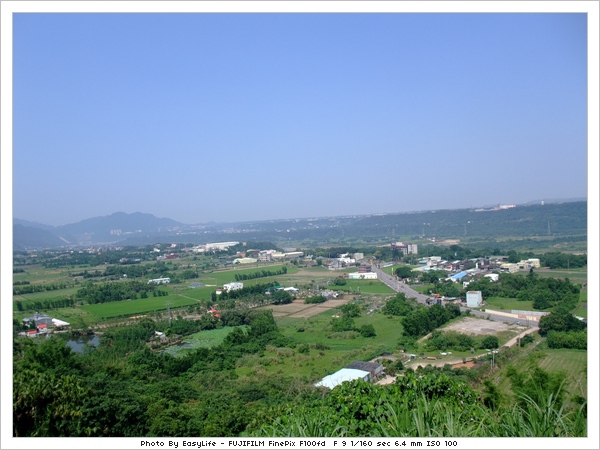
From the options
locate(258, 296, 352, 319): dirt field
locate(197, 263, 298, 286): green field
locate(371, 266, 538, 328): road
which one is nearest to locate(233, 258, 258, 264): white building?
locate(197, 263, 298, 286): green field

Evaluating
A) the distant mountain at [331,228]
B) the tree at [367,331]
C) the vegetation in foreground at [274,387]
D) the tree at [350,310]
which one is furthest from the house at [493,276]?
the tree at [367,331]

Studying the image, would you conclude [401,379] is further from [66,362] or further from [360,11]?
[66,362]

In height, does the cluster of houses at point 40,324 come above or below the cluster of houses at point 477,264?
below

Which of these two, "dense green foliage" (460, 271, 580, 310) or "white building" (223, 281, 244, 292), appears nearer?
"dense green foliage" (460, 271, 580, 310)

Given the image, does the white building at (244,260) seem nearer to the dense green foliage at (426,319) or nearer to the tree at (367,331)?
the dense green foliage at (426,319)

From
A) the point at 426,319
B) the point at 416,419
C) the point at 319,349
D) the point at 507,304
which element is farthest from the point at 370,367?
the point at 507,304

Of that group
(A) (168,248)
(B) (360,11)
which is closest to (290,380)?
(B) (360,11)

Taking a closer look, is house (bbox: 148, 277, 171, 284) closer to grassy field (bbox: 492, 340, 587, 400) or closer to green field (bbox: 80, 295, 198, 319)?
green field (bbox: 80, 295, 198, 319)
